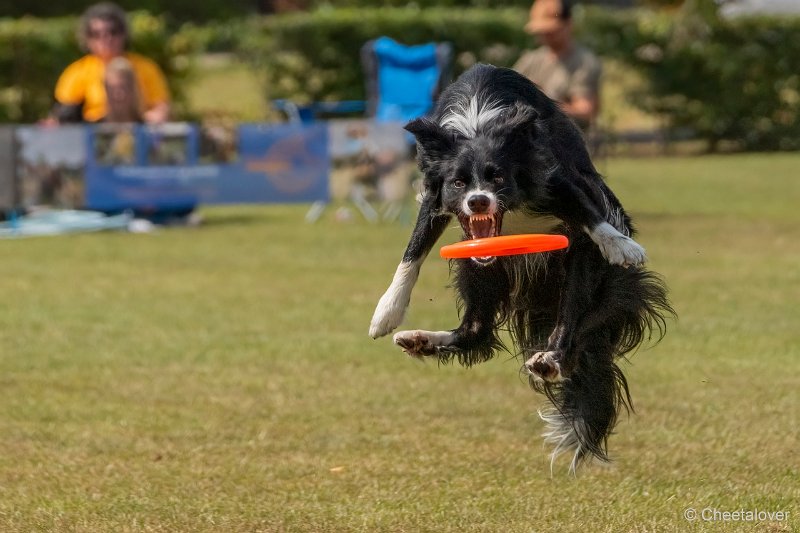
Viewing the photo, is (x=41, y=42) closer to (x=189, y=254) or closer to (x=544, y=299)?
(x=189, y=254)

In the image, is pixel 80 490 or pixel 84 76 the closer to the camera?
pixel 80 490

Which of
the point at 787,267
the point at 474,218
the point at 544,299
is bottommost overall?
the point at 787,267

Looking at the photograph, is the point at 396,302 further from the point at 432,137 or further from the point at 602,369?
the point at 602,369

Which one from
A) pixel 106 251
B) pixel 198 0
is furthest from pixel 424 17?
pixel 198 0

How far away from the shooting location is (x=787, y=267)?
37.4 ft

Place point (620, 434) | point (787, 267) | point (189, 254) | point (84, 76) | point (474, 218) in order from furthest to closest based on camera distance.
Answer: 1. point (84, 76)
2. point (189, 254)
3. point (787, 267)
4. point (620, 434)
5. point (474, 218)

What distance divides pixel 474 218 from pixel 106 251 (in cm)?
835

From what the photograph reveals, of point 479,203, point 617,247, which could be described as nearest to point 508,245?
point 479,203

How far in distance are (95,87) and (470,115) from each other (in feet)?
32.4

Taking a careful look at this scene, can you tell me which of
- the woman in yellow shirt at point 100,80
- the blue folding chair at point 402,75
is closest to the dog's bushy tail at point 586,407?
the woman in yellow shirt at point 100,80

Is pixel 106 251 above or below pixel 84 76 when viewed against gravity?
below

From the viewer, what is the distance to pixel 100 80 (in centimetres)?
1412

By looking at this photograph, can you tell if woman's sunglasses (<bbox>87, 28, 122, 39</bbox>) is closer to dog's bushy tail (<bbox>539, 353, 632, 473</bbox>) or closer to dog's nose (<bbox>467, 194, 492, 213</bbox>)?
dog's bushy tail (<bbox>539, 353, 632, 473</bbox>)

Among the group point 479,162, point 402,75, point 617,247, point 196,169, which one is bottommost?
point 196,169
